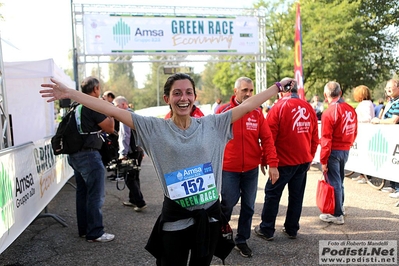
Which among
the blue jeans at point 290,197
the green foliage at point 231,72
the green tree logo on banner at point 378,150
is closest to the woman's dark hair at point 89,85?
the blue jeans at point 290,197

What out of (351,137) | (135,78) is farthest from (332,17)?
(135,78)

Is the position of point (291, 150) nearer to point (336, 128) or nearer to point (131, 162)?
point (336, 128)

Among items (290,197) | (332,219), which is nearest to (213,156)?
(290,197)

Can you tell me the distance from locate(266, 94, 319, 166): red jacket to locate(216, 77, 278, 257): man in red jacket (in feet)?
0.97

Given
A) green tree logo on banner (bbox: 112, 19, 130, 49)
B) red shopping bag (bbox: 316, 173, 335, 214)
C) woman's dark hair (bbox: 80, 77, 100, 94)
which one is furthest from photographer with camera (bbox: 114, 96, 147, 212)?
green tree logo on banner (bbox: 112, 19, 130, 49)

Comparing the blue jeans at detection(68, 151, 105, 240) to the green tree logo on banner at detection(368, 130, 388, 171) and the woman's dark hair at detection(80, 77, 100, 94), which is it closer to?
the woman's dark hair at detection(80, 77, 100, 94)

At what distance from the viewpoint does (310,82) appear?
2905cm

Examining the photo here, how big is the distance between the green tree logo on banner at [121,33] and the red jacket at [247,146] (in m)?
11.5

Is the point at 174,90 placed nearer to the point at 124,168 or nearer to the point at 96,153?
the point at 96,153

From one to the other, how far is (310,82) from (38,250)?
27.7 meters

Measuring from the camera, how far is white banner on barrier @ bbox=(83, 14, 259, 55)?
14047 millimetres

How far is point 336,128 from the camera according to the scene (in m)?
4.78

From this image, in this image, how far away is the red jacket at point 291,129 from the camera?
414cm

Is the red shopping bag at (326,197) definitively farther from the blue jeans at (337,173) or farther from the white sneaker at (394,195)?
the white sneaker at (394,195)
